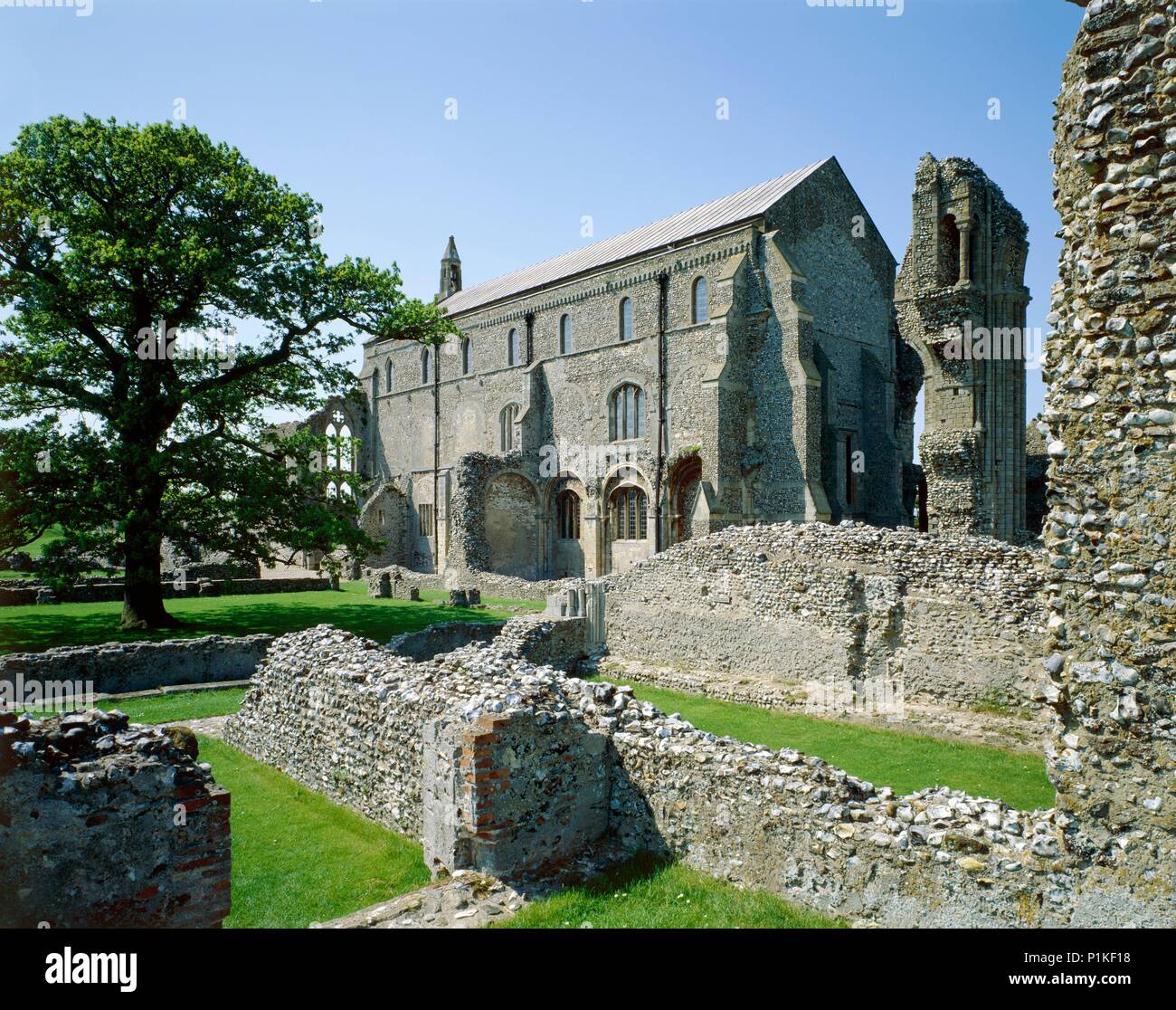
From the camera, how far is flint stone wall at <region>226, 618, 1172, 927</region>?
5.07 metres

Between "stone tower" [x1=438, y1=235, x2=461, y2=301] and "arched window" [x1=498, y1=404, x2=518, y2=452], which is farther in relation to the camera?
"stone tower" [x1=438, y1=235, x2=461, y2=301]

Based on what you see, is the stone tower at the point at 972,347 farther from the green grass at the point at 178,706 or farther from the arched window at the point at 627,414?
the green grass at the point at 178,706

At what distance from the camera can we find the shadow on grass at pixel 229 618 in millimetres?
18959

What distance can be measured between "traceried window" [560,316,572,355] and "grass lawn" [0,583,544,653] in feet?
43.0

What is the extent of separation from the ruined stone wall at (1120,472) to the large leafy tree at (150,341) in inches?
700

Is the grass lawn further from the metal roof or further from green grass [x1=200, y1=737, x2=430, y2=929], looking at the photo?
the metal roof

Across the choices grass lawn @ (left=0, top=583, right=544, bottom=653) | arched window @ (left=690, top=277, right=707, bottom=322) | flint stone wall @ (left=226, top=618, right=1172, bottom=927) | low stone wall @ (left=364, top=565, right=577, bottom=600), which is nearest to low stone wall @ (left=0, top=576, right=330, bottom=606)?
grass lawn @ (left=0, top=583, right=544, bottom=653)

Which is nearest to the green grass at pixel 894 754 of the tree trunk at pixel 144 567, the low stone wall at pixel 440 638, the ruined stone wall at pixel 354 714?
the ruined stone wall at pixel 354 714

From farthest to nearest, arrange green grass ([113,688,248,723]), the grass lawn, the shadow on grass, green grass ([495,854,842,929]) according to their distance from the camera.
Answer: the grass lawn
the shadow on grass
green grass ([113,688,248,723])
green grass ([495,854,842,929])

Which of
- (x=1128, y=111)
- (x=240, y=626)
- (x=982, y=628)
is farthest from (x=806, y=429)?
(x=1128, y=111)

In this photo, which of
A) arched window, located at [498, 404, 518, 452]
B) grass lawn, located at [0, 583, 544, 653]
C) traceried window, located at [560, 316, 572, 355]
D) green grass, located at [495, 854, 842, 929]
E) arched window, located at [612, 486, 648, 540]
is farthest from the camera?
arched window, located at [498, 404, 518, 452]

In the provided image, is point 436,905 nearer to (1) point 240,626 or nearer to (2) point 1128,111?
(2) point 1128,111

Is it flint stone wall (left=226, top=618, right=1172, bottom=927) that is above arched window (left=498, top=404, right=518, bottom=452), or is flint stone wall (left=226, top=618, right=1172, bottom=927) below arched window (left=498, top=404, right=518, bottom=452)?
below
